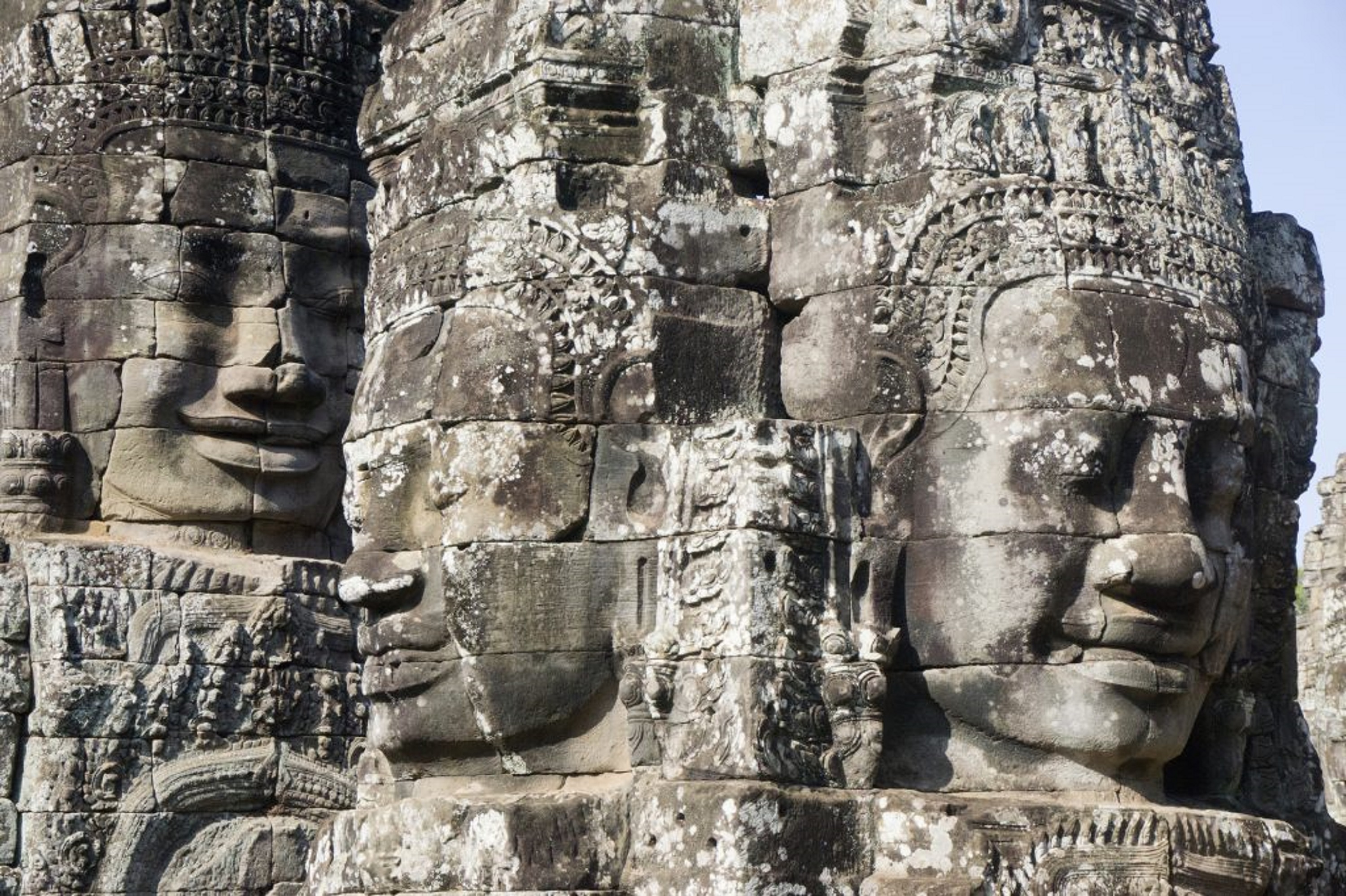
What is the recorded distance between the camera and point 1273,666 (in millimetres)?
10422

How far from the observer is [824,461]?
8930mm

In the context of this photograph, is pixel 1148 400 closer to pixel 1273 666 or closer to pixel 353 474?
pixel 1273 666

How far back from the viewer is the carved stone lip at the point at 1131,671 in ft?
28.9

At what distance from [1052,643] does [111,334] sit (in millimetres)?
6418

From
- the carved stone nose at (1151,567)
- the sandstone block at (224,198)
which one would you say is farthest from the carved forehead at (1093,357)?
Answer: the sandstone block at (224,198)

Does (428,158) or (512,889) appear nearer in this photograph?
(512,889)

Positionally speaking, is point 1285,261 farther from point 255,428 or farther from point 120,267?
point 120,267

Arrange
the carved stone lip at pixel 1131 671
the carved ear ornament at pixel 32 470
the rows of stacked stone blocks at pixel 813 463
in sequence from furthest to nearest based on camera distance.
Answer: the carved ear ornament at pixel 32 470
the carved stone lip at pixel 1131 671
the rows of stacked stone blocks at pixel 813 463

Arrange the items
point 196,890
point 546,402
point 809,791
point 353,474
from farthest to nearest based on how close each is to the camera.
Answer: point 196,890 → point 353,474 → point 546,402 → point 809,791

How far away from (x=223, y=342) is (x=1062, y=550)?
20.5 feet

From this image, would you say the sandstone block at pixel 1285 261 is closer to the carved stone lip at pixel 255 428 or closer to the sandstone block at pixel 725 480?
the sandstone block at pixel 725 480

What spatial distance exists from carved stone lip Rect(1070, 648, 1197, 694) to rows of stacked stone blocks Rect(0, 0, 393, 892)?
5.61m

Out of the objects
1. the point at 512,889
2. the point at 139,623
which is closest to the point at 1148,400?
the point at 512,889

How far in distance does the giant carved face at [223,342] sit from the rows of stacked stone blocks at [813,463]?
405 centimetres
